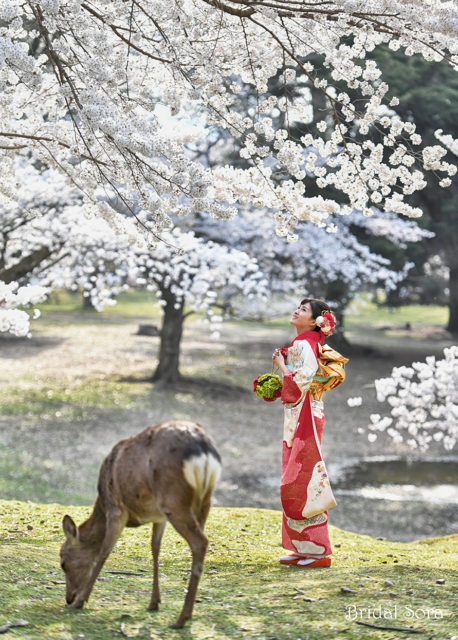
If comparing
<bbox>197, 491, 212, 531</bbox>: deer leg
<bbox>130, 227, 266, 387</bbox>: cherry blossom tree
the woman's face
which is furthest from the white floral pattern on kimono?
<bbox>130, 227, 266, 387</bbox>: cherry blossom tree

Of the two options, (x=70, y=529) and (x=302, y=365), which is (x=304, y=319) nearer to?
(x=302, y=365)

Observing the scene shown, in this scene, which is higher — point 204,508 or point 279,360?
point 279,360

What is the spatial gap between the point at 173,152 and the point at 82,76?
3.55 feet

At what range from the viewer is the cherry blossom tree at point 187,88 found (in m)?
4.81

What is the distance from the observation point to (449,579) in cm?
529

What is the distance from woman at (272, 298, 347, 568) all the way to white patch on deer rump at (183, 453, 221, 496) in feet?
6.66

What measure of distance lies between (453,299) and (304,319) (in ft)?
84.5

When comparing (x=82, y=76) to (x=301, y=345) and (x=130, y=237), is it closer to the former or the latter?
(x=130, y=237)

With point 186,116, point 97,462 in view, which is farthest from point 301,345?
point 97,462

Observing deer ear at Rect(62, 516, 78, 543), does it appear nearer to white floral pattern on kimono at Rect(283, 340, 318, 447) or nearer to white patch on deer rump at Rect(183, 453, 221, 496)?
white patch on deer rump at Rect(183, 453, 221, 496)

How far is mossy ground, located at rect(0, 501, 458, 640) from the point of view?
12.5 feet

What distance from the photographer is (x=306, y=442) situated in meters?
5.55

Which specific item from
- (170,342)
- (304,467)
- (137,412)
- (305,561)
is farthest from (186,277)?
(305,561)

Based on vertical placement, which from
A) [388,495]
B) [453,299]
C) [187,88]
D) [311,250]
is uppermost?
[187,88]
